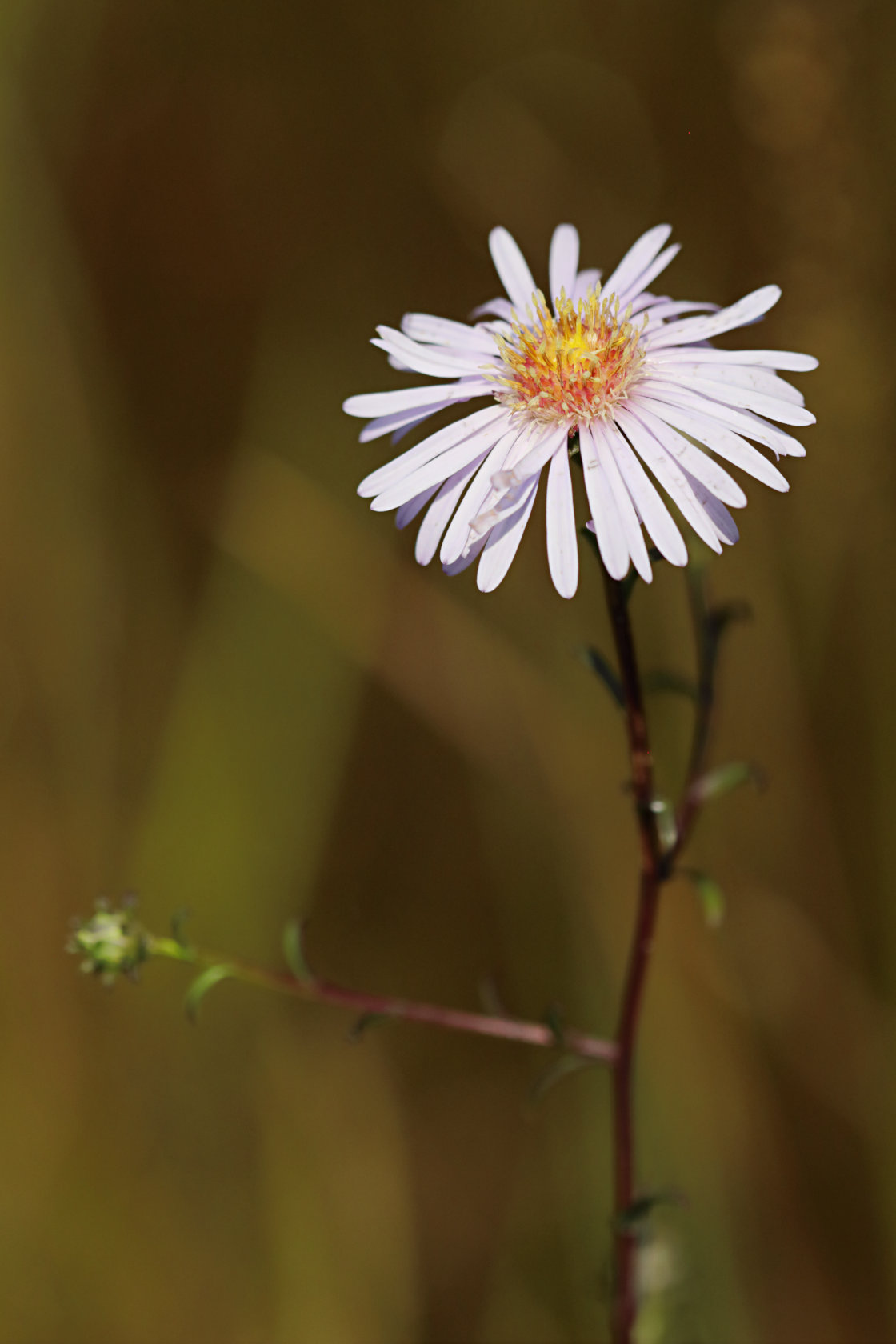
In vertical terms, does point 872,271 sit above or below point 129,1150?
above

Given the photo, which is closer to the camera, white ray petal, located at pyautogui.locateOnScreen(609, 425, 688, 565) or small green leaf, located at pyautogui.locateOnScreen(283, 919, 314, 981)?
white ray petal, located at pyautogui.locateOnScreen(609, 425, 688, 565)

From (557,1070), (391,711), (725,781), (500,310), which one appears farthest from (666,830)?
(391,711)

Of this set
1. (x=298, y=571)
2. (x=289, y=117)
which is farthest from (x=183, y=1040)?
(x=289, y=117)

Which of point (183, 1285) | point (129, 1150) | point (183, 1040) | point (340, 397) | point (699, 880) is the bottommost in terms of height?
point (183, 1285)

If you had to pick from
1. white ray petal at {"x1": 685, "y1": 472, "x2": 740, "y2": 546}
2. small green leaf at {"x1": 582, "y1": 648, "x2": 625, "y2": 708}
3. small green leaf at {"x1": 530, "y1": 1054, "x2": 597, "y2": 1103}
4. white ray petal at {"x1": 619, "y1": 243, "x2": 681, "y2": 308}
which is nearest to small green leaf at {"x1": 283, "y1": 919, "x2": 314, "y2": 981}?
small green leaf at {"x1": 530, "y1": 1054, "x2": 597, "y2": 1103}

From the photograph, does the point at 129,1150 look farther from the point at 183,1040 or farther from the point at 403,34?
the point at 403,34

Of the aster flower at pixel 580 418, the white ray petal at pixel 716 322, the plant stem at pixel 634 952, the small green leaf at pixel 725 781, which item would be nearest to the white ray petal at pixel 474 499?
the aster flower at pixel 580 418

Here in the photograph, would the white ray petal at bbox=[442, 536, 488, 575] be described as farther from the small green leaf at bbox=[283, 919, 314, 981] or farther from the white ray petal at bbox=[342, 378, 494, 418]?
the small green leaf at bbox=[283, 919, 314, 981]

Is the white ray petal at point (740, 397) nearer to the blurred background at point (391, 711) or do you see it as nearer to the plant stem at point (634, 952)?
the plant stem at point (634, 952)
